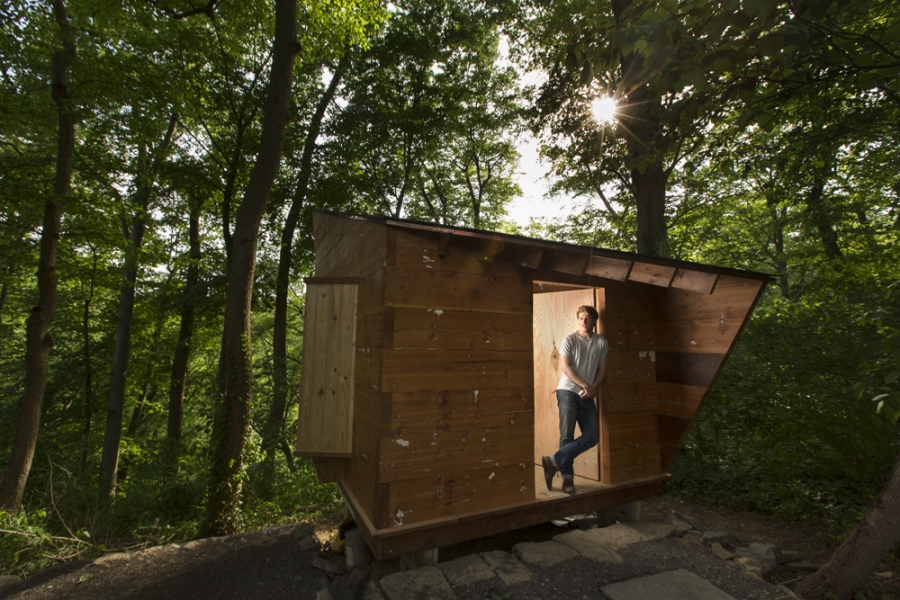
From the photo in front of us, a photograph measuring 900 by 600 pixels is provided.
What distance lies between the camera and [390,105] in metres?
13.4

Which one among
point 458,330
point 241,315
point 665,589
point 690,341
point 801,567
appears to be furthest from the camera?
point 241,315

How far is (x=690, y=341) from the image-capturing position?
477 cm

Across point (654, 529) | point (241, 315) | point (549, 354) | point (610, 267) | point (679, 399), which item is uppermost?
point (610, 267)

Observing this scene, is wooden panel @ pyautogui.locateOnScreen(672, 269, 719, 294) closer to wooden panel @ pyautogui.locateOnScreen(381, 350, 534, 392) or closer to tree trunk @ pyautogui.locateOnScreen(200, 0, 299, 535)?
wooden panel @ pyautogui.locateOnScreen(381, 350, 534, 392)

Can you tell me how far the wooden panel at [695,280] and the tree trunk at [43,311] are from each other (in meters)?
7.93

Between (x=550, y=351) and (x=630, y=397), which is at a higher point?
(x=550, y=351)

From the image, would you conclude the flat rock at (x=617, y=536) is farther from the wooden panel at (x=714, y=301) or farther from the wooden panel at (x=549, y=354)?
the wooden panel at (x=714, y=301)

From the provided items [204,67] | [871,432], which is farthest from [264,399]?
[871,432]

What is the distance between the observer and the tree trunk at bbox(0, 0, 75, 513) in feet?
19.3

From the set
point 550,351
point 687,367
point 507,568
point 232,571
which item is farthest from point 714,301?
point 232,571

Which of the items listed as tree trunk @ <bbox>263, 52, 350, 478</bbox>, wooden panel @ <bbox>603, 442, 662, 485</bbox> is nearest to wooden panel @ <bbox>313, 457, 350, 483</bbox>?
wooden panel @ <bbox>603, 442, 662, 485</bbox>

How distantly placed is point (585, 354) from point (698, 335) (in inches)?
50.7

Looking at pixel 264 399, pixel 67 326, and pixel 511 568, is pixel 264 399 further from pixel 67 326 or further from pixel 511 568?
pixel 511 568

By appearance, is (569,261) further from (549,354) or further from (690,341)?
(549,354)
